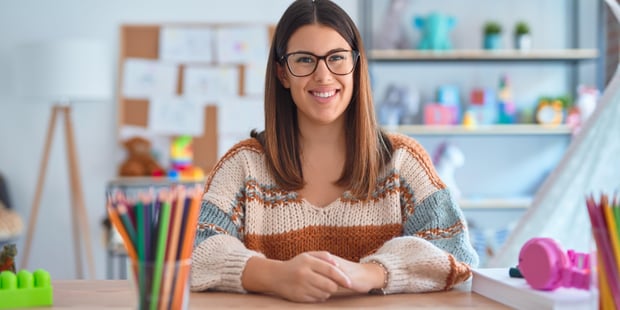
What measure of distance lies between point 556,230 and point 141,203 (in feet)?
6.80

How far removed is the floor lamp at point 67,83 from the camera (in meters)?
3.74

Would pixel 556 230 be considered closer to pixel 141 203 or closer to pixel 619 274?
pixel 619 274

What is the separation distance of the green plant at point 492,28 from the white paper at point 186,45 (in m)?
1.49

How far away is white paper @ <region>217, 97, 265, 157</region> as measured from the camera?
13.8ft

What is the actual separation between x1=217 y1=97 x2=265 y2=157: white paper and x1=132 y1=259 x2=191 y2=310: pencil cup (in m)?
3.42

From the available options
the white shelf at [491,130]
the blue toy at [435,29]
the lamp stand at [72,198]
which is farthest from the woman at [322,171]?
the lamp stand at [72,198]

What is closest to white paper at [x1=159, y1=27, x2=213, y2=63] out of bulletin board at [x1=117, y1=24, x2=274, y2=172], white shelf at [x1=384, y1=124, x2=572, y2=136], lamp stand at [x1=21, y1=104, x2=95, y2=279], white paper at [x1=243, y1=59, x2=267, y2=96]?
bulletin board at [x1=117, y1=24, x2=274, y2=172]

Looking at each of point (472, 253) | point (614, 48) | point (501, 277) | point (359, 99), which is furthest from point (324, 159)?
point (614, 48)

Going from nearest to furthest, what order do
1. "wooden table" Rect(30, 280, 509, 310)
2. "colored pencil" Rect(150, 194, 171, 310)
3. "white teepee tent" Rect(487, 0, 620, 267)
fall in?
1. "colored pencil" Rect(150, 194, 171, 310)
2. "wooden table" Rect(30, 280, 509, 310)
3. "white teepee tent" Rect(487, 0, 620, 267)

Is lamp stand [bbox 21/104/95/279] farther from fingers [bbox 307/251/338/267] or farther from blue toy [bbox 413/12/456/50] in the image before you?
fingers [bbox 307/251/338/267]

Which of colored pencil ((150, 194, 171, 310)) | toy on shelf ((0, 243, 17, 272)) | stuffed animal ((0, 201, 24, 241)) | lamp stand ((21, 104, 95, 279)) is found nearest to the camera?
colored pencil ((150, 194, 171, 310))

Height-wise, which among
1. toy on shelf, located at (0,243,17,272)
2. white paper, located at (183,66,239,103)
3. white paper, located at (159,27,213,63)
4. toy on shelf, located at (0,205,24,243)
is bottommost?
toy on shelf, located at (0,205,24,243)

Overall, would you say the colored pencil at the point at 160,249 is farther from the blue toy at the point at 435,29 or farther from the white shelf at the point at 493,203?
the blue toy at the point at 435,29

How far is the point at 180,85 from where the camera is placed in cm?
425
